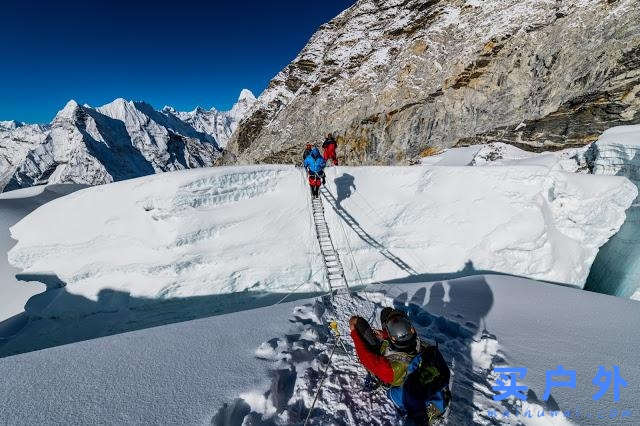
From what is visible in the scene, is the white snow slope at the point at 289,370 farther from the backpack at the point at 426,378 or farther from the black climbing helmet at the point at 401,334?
the black climbing helmet at the point at 401,334

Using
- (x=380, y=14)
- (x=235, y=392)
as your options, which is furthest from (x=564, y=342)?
(x=380, y=14)

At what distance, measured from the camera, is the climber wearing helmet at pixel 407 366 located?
111 inches

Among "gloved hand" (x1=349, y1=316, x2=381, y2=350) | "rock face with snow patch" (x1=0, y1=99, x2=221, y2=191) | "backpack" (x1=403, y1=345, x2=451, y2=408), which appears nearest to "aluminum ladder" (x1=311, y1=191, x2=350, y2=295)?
"gloved hand" (x1=349, y1=316, x2=381, y2=350)

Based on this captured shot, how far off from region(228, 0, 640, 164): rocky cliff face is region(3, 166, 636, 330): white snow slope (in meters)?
11.9

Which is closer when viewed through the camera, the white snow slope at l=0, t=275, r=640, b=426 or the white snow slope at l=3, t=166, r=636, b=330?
the white snow slope at l=0, t=275, r=640, b=426

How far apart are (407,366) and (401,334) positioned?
1.11 ft

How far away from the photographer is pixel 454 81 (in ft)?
89.7

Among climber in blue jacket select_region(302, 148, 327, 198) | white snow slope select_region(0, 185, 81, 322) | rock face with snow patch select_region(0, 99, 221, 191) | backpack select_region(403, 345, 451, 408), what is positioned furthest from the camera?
rock face with snow patch select_region(0, 99, 221, 191)

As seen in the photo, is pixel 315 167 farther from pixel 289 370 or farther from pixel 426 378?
pixel 426 378

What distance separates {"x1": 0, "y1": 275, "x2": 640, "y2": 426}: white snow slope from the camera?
3053 millimetres

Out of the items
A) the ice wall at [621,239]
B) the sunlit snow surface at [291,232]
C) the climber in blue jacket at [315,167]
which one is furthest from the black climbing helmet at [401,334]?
the ice wall at [621,239]

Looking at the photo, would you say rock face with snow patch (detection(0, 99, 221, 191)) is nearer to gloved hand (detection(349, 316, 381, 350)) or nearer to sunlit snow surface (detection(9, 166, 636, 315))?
sunlit snow surface (detection(9, 166, 636, 315))

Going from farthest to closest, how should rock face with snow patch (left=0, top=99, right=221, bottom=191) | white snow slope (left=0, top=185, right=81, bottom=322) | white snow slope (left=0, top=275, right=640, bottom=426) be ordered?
rock face with snow patch (left=0, top=99, right=221, bottom=191) → white snow slope (left=0, top=185, right=81, bottom=322) → white snow slope (left=0, top=275, right=640, bottom=426)

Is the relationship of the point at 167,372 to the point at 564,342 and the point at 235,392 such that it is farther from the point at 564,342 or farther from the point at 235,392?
the point at 564,342
